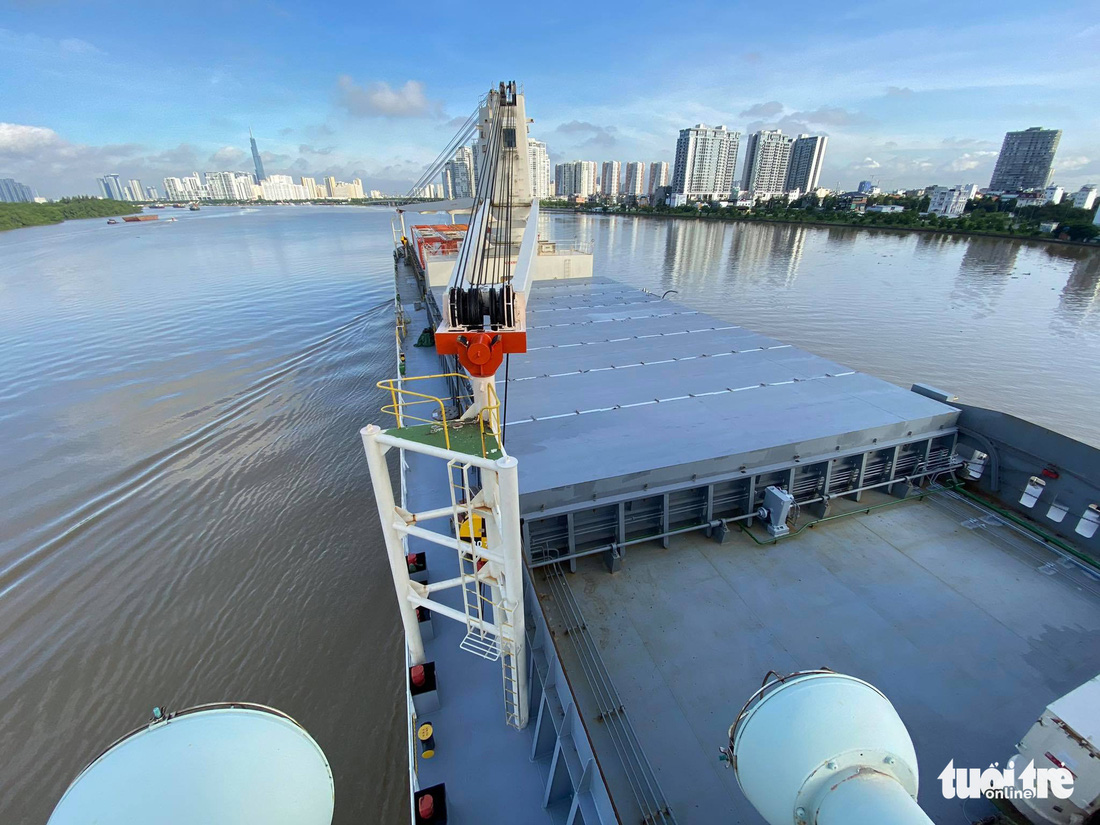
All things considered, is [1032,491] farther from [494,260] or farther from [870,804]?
[494,260]

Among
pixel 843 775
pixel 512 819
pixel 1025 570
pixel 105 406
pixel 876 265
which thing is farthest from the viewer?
pixel 876 265

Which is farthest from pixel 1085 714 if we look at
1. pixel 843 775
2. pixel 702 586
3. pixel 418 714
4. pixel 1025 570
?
pixel 418 714

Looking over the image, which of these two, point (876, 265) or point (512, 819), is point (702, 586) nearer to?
point (512, 819)

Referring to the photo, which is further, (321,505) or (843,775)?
(321,505)

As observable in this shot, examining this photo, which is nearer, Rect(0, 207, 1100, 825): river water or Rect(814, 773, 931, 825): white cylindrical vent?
Rect(814, 773, 931, 825): white cylindrical vent

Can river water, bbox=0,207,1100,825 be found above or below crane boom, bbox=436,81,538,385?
below

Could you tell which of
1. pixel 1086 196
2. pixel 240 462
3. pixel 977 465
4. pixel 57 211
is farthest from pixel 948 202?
pixel 57 211

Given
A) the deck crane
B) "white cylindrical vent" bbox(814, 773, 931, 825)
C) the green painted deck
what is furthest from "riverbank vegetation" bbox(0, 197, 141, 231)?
"white cylindrical vent" bbox(814, 773, 931, 825)

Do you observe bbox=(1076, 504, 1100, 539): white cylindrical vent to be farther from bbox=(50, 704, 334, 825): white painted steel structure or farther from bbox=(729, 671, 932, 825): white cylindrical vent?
bbox=(50, 704, 334, 825): white painted steel structure
